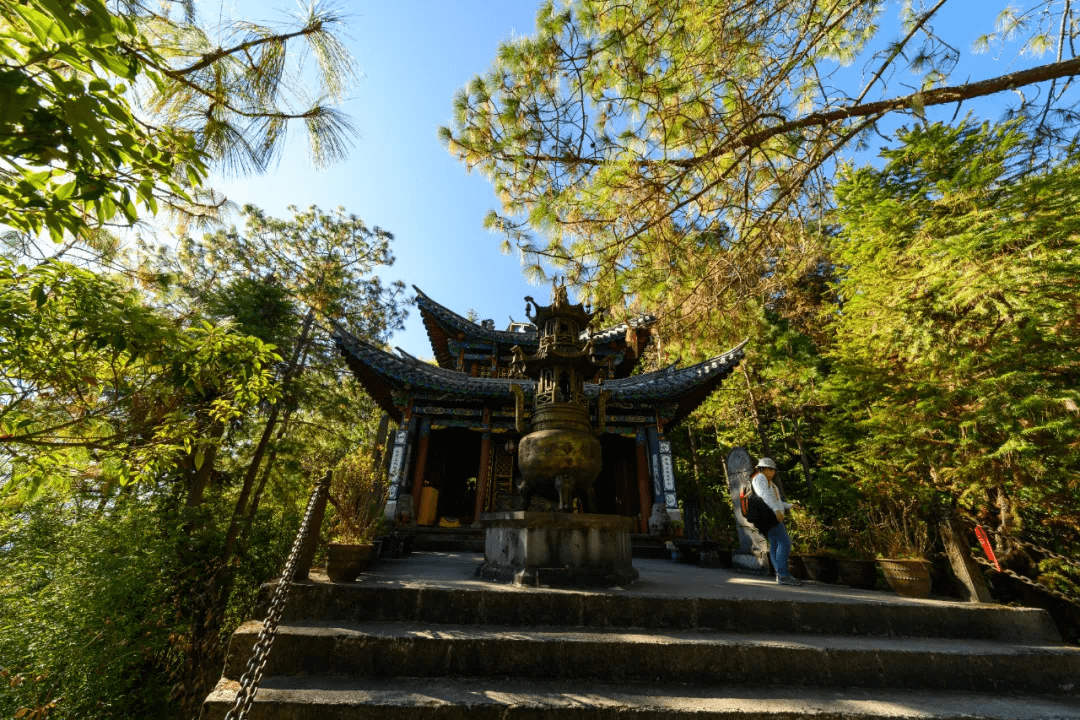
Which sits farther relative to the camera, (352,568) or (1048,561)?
(1048,561)

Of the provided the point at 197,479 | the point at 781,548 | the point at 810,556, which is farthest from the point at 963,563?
the point at 197,479

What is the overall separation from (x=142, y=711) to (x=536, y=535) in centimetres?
425

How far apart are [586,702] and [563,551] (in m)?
1.87

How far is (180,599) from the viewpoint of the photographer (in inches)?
210

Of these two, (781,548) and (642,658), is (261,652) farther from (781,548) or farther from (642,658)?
(781,548)

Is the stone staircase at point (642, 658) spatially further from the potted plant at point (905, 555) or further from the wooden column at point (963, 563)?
the potted plant at point (905, 555)

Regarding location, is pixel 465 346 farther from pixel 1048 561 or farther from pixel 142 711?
pixel 1048 561

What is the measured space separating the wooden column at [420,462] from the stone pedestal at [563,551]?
5501mm

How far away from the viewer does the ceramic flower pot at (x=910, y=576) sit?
436 centimetres

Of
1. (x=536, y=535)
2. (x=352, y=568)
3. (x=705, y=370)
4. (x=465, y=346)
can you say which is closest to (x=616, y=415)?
(x=705, y=370)

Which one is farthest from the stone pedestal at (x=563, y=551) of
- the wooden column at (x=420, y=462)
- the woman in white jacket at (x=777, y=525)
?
the wooden column at (x=420, y=462)

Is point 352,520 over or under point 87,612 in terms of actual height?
over

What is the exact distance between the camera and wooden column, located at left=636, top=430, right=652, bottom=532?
9422 millimetres

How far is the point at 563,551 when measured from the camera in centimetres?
420
